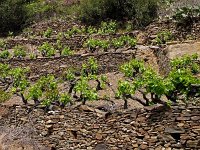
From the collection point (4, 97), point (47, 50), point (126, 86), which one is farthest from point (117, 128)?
point (47, 50)

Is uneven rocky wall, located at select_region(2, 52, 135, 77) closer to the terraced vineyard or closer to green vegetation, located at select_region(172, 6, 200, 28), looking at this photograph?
the terraced vineyard

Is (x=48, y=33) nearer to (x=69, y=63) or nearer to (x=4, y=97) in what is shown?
(x=69, y=63)

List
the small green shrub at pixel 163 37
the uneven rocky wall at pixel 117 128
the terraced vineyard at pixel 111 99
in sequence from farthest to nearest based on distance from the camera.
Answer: the small green shrub at pixel 163 37, the terraced vineyard at pixel 111 99, the uneven rocky wall at pixel 117 128

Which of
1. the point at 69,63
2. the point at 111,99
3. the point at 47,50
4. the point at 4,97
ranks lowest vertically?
the point at 111,99

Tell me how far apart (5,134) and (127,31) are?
16.6 metres

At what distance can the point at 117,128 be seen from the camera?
12.7 meters

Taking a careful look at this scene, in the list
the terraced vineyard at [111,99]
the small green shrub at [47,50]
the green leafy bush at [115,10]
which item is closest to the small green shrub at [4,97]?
the terraced vineyard at [111,99]

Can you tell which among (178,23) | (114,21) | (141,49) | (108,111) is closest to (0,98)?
(108,111)

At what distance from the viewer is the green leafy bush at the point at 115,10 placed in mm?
30878

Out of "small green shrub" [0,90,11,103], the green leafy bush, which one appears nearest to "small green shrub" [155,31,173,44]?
the green leafy bush

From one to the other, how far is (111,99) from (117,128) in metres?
5.79

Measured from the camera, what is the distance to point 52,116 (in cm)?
1428

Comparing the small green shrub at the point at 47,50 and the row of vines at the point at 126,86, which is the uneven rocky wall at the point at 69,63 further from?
the small green shrub at the point at 47,50

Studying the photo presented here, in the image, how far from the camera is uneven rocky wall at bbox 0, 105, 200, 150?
1159 centimetres
